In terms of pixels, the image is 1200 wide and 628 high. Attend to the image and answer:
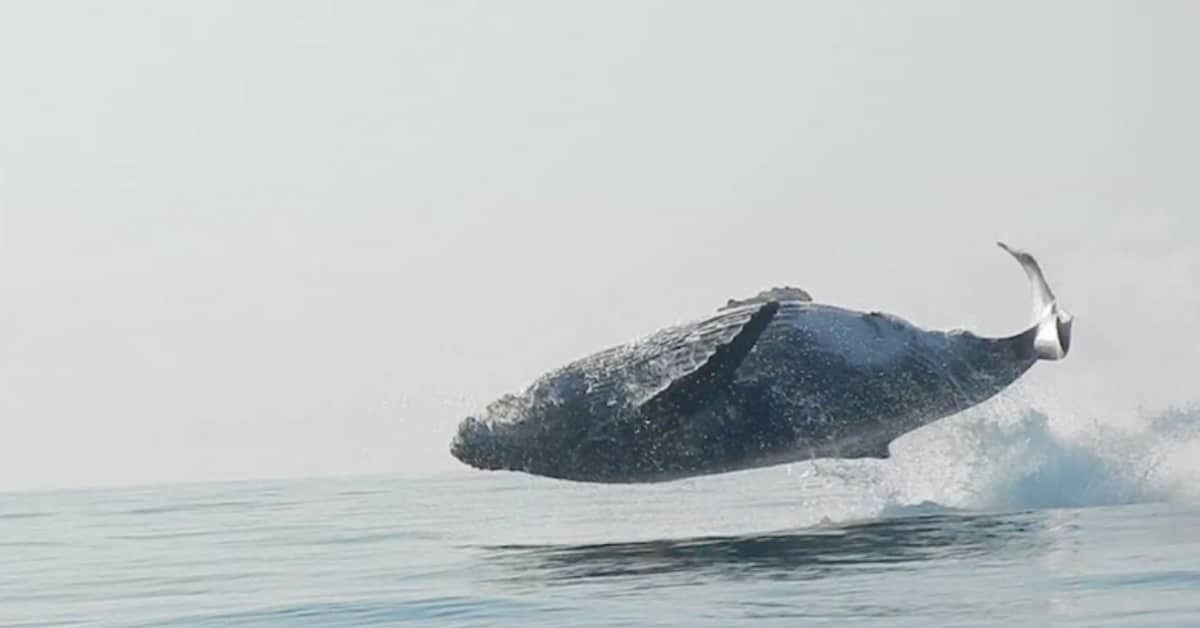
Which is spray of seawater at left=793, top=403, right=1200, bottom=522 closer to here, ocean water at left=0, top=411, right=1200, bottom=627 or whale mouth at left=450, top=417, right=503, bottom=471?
ocean water at left=0, top=411, right=1200, bottom=627

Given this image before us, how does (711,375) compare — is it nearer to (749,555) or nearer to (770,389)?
(770,389)

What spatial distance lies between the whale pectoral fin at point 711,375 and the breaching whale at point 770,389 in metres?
0.07

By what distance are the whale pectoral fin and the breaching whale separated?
0.22 feet

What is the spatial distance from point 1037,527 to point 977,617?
7.52 m

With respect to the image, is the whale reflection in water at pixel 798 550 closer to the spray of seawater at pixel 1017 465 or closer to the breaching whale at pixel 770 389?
the breaching whale at pixel 770 389

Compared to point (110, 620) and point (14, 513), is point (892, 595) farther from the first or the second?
point (14, 513)

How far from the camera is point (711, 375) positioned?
22328 millimetres

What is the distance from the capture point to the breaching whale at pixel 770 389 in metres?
23.2

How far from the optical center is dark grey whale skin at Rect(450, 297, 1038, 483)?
23.2m

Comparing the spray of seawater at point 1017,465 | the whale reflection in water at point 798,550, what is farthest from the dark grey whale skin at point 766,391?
the spray of seawater at point 1017,465

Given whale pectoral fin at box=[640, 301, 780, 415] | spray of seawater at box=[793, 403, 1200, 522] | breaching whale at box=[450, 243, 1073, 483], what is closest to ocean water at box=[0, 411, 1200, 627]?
spray of seawater at box=[793, 403, 1200, 522]

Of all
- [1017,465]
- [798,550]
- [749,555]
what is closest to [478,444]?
[749,555]

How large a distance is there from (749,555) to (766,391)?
2187 millimetres

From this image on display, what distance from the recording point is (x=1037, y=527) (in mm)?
22766
